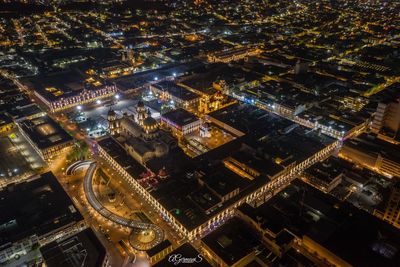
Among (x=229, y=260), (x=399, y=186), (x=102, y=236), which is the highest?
(x=399, y=186)

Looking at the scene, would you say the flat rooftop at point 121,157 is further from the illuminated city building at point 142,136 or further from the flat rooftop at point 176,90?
the flat rooftop at point 176,90

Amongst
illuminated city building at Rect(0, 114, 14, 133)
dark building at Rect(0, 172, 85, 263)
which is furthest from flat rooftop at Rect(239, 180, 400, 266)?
illuminated city building at Rect(0, 114, 14, 133)

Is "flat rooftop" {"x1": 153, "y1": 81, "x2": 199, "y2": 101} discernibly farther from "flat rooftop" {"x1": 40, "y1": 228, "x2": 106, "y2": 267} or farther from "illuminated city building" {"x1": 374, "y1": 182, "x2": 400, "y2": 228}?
"illuminated city building" {"x1": 374, "y1": 182, "x2": 400, "y2": 228}

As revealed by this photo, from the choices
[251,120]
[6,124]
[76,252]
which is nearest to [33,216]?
[76,252]

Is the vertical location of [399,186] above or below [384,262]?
above

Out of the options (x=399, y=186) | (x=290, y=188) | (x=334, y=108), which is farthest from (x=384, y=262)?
(x=334, y=108)

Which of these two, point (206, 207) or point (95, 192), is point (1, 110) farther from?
point (206, 207)
